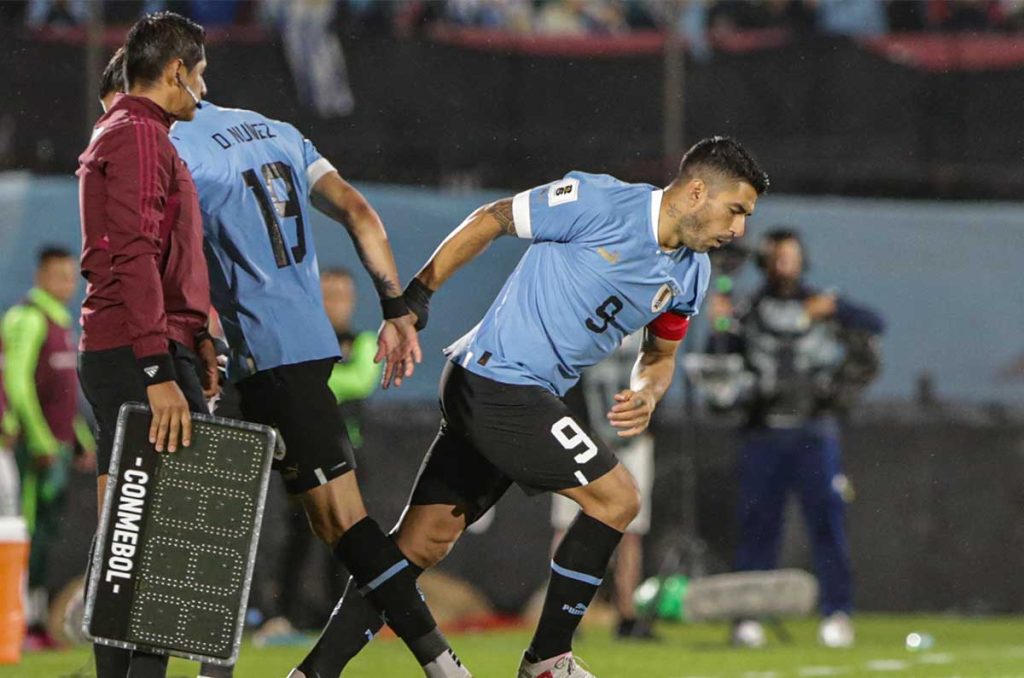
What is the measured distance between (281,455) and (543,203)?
112cm

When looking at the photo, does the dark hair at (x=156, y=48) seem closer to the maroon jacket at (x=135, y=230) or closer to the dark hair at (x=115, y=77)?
the maroon jacket at (x=135, y=230)

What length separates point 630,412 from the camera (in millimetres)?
5617

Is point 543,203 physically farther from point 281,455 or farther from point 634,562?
point 634,562

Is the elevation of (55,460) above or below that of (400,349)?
below

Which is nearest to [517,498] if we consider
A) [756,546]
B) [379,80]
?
[756,546]

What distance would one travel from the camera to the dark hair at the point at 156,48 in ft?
16.8

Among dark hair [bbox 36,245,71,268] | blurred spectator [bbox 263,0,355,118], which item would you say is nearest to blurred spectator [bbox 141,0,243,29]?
blurred spectator [bbox 263,0,355,118]

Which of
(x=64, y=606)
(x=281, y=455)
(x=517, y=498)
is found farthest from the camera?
(x=517, y=498)

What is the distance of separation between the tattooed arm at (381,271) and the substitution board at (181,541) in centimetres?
75

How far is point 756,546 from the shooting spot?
9.89m

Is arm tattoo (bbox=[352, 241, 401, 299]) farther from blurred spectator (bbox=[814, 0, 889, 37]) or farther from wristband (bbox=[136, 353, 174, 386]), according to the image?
blurred spectator (bbox=[814, 0, 889, 37])

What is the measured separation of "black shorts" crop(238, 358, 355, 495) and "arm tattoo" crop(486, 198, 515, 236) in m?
0.72

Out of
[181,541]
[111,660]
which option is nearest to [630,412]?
[181,541]

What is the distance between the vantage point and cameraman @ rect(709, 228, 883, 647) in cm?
975
